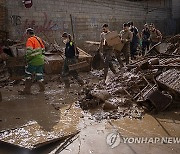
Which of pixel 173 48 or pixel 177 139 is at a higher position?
pixel 173 48

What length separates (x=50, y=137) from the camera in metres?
4.55

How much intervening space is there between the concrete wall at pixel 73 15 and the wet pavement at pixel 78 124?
17.2ft

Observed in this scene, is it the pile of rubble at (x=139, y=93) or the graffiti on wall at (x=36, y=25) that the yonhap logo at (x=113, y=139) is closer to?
the pile of rubble at (x=139, y=93)

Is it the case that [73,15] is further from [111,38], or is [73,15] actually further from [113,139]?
[113,139]

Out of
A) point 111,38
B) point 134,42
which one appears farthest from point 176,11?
point 111,38

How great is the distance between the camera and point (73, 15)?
14836 millimetres

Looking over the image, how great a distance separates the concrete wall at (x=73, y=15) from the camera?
11.6 m

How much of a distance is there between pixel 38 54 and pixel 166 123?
412cm

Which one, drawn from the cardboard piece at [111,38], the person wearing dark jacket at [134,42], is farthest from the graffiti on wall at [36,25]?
the cardboard piece at [111,38]

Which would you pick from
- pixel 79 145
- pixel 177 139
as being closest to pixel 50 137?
pixel 79 145

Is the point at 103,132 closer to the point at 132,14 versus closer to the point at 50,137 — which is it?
the point at 50,137

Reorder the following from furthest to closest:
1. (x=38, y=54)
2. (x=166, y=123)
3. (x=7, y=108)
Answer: (x=38, y=54) < (x=7, y=108) < (x=166, y=123)

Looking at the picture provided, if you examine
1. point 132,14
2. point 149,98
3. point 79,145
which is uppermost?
point 132,14

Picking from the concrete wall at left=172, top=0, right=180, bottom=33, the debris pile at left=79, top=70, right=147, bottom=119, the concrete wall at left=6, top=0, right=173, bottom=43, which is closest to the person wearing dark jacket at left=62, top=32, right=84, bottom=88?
the debris pile at left=79, top=70, right=147, bottom=119
